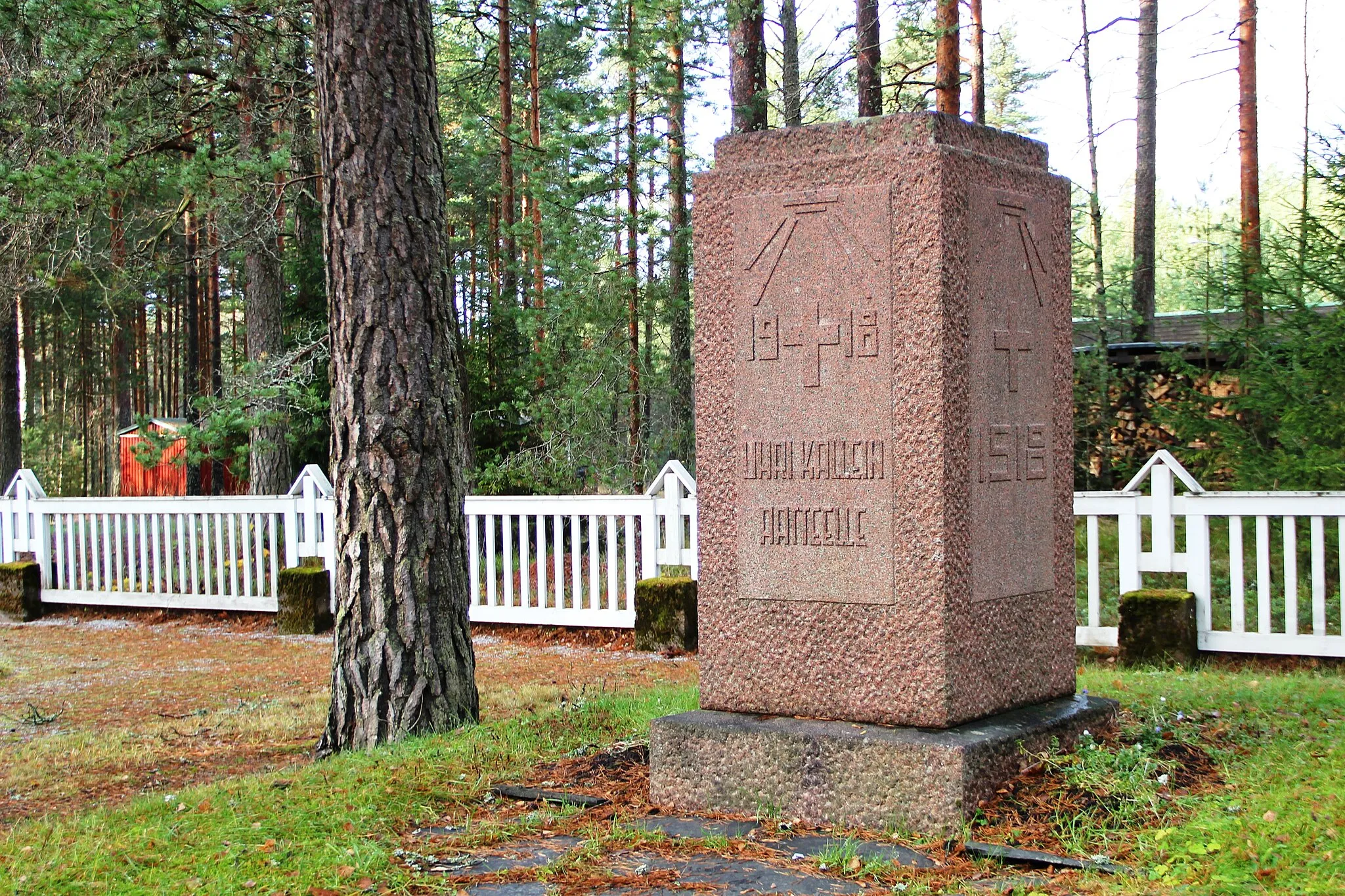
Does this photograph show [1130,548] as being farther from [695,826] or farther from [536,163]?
[536,163]

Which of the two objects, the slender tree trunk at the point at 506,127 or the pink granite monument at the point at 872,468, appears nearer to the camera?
the pink granite monument at the point at 872,468

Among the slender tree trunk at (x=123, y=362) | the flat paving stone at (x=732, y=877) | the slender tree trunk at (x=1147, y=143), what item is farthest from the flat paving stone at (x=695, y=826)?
the slender tree trunk at (x=123, y=362)

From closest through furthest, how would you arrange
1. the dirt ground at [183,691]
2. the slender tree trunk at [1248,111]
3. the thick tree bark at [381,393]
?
the thick tree bark at [381,393] < the dirt ground at [183,691] < the slender tree trunk at [1248,111]

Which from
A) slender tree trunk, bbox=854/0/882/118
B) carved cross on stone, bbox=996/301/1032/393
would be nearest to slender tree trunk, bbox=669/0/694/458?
slender tree trunk, bbox=854/0/882/118

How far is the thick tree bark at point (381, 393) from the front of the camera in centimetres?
535

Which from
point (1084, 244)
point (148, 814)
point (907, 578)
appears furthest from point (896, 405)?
point (1084, 244)

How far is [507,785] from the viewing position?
427 centimetres

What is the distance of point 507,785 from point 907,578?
1.62 metres

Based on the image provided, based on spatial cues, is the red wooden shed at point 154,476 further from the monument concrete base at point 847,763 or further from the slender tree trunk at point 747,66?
the monument concrete base at point 847,763

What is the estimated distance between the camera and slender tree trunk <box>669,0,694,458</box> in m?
13.1

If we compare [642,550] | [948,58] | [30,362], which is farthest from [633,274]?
[30,362]

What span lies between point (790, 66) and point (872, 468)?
40.4 ft

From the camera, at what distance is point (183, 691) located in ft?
25.8

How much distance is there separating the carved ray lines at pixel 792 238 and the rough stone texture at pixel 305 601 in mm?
7313
